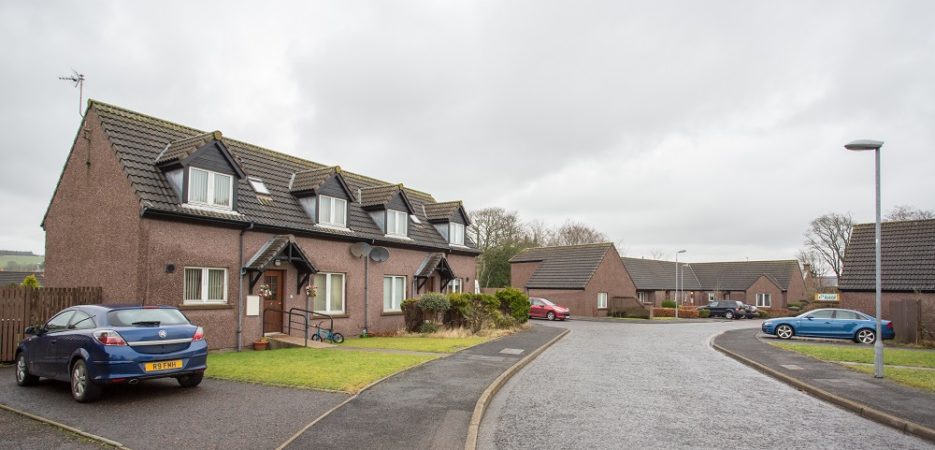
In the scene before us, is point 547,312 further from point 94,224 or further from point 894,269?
point 94,224

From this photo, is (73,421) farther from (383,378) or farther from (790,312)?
(790,312)

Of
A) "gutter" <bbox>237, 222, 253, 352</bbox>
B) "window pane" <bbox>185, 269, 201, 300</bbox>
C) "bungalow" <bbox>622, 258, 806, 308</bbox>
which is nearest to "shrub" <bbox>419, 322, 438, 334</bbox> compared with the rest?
"gutter" <bbox>237, 222, 253, 352</bbox>

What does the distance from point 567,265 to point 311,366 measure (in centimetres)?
3720

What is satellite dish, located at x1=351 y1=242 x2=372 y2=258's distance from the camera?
71.4 feet

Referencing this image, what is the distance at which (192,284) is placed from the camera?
16.0m

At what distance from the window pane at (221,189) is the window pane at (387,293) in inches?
322

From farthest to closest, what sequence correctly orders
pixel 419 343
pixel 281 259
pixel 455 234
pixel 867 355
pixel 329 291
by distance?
pixel 455 234, pixel 329 291, pixel 419 343, pixel 867 355, pixel 281 259

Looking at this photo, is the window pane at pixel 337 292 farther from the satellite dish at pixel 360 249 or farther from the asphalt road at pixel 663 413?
the asphalt road at pixel 663 413

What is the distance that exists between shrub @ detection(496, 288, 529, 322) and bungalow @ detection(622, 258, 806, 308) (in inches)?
1336

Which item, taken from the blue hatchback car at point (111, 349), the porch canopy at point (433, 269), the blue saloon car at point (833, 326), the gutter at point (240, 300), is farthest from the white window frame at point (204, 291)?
the blue saloon car at point (833, 326)

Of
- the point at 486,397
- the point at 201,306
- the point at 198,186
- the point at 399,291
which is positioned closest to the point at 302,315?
the point at 201,306

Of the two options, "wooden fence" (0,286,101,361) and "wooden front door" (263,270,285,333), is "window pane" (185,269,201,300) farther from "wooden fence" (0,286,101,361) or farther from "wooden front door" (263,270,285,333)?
"wooden fence" (0,286,101,361)

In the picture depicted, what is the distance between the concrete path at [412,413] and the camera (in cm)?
Result: 745

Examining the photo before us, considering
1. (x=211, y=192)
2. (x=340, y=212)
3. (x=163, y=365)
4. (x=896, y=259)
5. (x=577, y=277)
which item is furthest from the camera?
(x=577, y=277)
